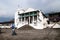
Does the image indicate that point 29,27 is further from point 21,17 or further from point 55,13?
point 55,13

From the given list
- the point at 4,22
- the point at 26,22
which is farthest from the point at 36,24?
the point at 4,22

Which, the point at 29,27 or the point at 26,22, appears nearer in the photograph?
the point at 29,27

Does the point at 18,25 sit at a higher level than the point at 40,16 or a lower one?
lower

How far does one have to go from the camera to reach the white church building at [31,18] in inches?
1810

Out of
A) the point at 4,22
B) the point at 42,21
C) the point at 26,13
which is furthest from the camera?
the point at 4,22

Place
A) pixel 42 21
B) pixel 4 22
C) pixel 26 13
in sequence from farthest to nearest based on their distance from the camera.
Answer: pixel 4 22, pixel 26 13, pixel 42 21

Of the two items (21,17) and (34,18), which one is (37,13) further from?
(21,17)

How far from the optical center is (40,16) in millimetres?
46312

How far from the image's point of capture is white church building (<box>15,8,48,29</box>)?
151 feet

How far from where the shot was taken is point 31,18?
49094mm

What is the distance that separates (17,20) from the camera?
2051 inches

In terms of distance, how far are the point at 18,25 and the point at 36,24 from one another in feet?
25.9

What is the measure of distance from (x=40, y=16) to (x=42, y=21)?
73.9 inches

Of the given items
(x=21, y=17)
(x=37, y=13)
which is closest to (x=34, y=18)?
(x=37, y=13)
